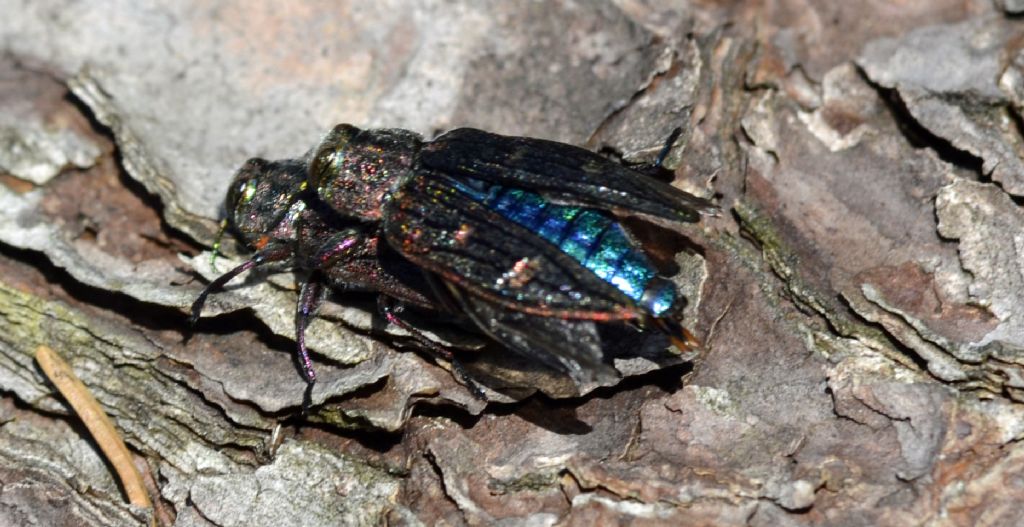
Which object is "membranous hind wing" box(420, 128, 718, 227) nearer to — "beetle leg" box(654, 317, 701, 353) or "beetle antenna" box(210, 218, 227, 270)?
A: "beetle leg" box(654, 317, 701, 353)

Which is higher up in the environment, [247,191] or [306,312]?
[247,191]

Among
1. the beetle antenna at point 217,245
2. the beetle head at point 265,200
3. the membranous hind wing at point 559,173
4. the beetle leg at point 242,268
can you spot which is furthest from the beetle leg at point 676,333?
the beetle antenna at point 217,245

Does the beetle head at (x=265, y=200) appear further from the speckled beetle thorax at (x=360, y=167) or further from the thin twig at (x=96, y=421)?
the thin twig at (x=96, y=421)

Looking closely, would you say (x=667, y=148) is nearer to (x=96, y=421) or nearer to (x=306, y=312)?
(x=306, y=312)

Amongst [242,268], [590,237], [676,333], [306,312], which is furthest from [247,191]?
[676,333]

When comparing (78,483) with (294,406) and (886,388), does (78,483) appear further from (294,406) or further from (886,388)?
(886,388)

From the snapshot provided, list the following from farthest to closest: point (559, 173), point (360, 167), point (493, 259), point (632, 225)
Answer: point (360, 167) → point (632, 225) → point (559, 173) → point (493, 259)
